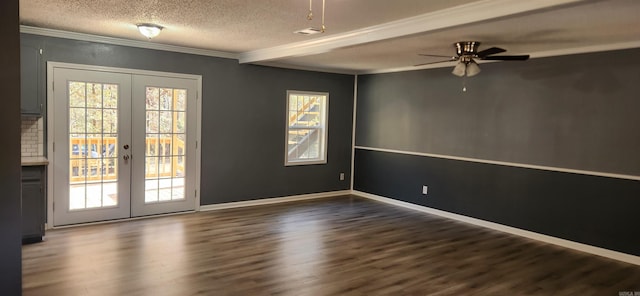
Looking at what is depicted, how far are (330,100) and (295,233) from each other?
9.62 feet

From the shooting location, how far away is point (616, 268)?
167 inches

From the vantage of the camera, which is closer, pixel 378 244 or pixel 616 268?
pixel 616 268

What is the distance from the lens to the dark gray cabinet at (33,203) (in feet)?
14.4

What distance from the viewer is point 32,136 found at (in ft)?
15.9

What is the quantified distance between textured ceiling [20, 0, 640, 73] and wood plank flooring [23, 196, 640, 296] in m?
2.16

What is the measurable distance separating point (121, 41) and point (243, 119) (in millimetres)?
1920

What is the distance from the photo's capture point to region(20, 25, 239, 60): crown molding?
4787mm

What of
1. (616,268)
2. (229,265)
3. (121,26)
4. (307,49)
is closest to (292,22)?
(307,49)

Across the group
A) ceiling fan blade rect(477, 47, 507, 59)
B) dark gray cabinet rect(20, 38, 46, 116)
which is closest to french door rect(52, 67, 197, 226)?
dark gray cabinet rect(20, 38, 46, 116)

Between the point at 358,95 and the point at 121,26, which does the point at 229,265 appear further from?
the point at 358,95

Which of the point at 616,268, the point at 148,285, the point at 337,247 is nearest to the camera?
the point at 148,285

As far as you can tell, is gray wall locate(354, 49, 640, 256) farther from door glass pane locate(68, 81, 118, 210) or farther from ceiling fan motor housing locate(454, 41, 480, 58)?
door glass pane locate(68, 81, 118, 210)

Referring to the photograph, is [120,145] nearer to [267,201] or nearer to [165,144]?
[165,144]

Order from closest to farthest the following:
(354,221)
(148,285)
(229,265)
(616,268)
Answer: (148,285)
(229,265)
(616,268)
(354,221)
